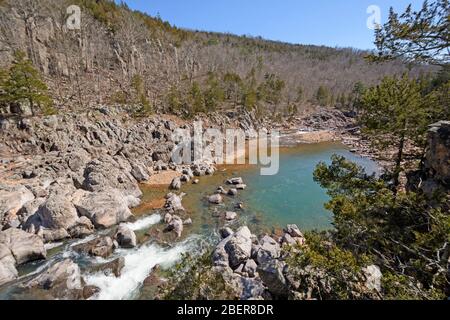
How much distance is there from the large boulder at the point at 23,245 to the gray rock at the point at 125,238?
388 cm

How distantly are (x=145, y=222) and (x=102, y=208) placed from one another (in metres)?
3.18

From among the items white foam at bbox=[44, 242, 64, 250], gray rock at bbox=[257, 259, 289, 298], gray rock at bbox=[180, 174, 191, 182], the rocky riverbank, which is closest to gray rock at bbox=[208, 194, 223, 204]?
the rocky riverbank

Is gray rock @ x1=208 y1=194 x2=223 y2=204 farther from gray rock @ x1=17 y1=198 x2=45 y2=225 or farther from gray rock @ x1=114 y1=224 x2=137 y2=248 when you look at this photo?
gray rock @ x1=17 y1=198 x2=45 y2=225

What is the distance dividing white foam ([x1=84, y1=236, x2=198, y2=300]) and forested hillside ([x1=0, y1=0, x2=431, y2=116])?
22.5 meters

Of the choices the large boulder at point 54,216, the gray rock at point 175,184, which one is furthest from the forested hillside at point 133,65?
the large boulder at point 54,216

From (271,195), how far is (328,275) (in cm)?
1700

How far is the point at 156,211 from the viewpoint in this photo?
20547 millimetres

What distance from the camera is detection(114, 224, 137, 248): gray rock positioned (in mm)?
15648

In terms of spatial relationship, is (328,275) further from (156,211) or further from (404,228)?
(156,211)

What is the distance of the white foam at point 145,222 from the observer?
1806 centimetres

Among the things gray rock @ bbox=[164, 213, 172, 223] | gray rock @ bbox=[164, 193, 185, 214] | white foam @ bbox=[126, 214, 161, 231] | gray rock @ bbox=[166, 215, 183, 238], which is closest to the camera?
gray rock @ bbox=[166, 215, 183, 238]

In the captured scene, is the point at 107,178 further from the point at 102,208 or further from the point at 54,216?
the point at 54,216
